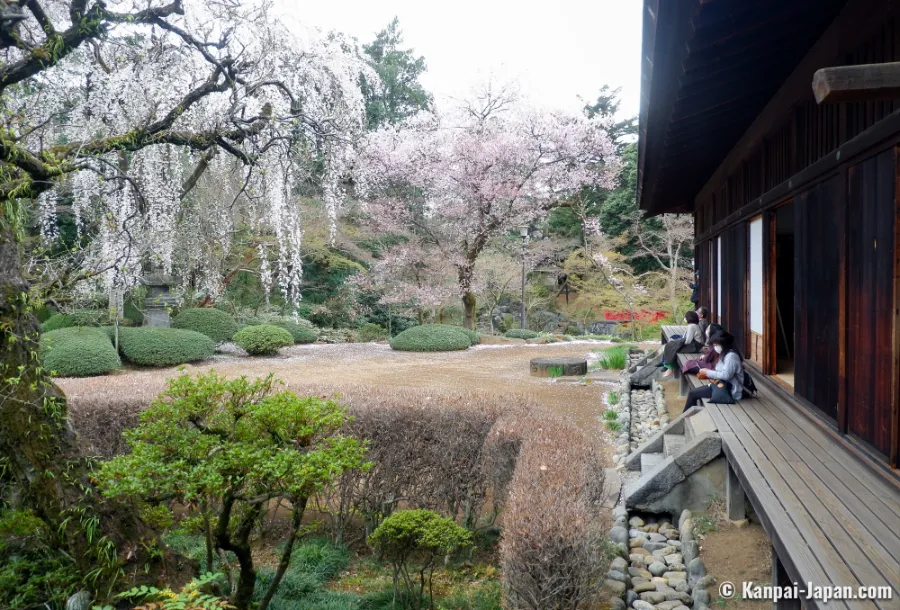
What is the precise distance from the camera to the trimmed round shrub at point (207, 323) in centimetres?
1422

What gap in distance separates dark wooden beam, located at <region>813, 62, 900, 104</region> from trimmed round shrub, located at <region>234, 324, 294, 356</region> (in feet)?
43.1

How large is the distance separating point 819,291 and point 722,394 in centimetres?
134

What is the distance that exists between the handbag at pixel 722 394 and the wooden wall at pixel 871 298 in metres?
1.55

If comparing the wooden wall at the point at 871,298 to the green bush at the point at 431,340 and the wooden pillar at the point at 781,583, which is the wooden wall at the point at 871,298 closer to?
the wooden pillar at the point at 781,583

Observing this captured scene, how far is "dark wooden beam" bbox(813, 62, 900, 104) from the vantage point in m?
1.72

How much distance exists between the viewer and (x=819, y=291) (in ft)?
12.8

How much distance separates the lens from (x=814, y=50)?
3.76m

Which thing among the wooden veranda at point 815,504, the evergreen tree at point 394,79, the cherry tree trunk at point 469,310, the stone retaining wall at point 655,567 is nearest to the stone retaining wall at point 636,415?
the stone retaining wall at point 655,567

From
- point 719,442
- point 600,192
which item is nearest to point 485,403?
point 719,442

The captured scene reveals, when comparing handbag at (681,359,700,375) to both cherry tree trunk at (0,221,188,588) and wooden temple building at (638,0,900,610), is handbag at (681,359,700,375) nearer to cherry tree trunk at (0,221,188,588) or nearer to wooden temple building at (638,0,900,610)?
wooden temple building at (638,0,900,610)

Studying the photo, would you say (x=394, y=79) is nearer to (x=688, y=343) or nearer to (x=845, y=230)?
(x=688, y=343)

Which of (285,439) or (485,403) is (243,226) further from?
(285,439)

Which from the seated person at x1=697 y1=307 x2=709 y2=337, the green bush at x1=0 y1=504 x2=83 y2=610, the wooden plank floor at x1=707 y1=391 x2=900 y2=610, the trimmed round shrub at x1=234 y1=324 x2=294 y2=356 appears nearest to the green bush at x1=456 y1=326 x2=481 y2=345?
the trimmed round shrub at x1=234 y1=324 x2=294 y2=356

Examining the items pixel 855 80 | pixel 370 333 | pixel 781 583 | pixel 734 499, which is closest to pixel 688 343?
pixel 734 499
